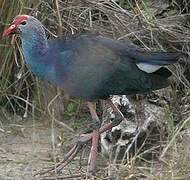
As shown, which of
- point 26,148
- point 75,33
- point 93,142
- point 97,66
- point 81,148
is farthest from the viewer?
point 75,33

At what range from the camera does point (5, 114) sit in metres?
4.66

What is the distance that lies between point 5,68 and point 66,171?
3.31 feet

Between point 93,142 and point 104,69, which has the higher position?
point 104,69

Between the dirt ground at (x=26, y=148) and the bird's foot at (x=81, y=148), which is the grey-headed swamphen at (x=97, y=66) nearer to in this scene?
the bird's foot at (x=81, y=148)

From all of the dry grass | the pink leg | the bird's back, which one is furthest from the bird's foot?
the dry grass

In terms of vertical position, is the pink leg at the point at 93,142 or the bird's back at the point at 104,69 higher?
the bird's back at the point at 104,69

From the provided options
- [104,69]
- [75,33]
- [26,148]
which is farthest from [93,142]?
[75,33]

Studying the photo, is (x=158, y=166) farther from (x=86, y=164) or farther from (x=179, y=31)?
(x=179, y=31)

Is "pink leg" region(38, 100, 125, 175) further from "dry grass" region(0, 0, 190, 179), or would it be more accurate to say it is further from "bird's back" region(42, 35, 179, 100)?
"dry grass" region(0, 0, 190, 179)

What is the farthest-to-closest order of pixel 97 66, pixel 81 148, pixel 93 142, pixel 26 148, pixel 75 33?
1. pixel 75 33
2. pixel 26 148
3. pixel 81 148
4. pixel 93 142
5. pixel 97 66

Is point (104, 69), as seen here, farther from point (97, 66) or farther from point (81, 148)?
point (81, 148)

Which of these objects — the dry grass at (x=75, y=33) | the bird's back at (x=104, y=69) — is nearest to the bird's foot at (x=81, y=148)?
the bird's back at (x=104, y=69)

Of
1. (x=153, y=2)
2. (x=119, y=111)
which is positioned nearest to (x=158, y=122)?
(x=119, y=111)

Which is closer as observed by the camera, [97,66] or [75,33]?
[97,66]
